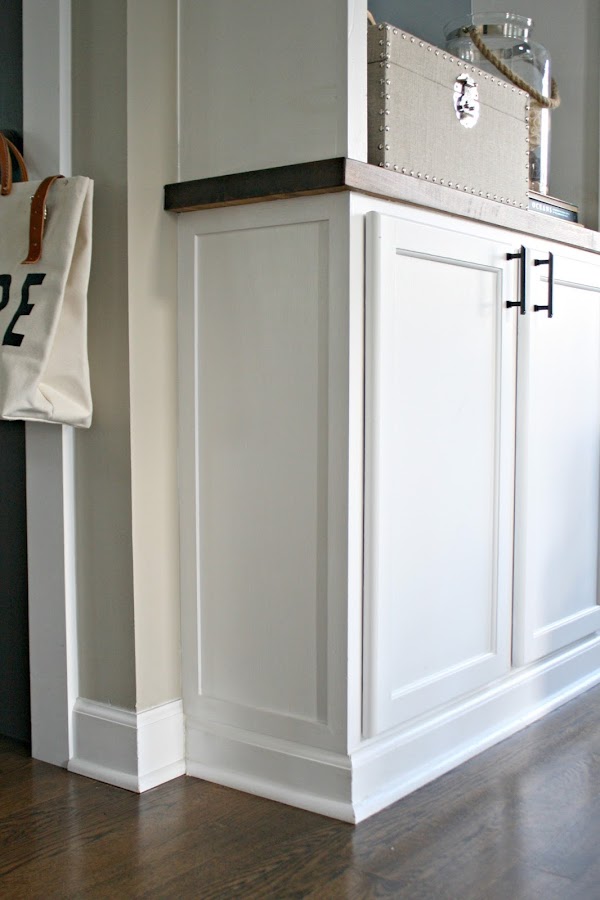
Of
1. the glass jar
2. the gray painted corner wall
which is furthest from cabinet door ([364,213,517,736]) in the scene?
the gray painted corner wall

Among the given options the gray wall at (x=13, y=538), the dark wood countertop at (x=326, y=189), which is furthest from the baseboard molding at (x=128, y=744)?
the dark wood countertop at (x=326, y=189)

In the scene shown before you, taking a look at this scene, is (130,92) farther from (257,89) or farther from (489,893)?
(489,893)

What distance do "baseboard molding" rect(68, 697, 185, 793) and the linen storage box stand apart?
109cm

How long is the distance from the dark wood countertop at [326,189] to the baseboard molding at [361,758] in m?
0.95

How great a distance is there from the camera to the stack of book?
7.38ft

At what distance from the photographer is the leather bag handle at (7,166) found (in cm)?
181

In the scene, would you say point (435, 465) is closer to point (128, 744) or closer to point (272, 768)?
point (272, 768)

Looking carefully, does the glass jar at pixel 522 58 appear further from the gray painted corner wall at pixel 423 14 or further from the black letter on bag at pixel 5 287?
the black letter on bag at pixel 5 287

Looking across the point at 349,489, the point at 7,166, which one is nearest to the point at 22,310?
the point at 7,166

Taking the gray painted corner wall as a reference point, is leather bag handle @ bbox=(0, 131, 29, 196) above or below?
below

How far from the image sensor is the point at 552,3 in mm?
2598

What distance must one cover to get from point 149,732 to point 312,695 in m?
0.33

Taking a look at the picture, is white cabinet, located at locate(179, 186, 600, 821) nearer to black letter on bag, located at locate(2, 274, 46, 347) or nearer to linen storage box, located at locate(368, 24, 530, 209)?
linen storage box, located at locate(368, 24, 530, 209)

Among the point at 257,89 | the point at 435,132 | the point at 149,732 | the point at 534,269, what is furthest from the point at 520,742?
the point at 257,89
